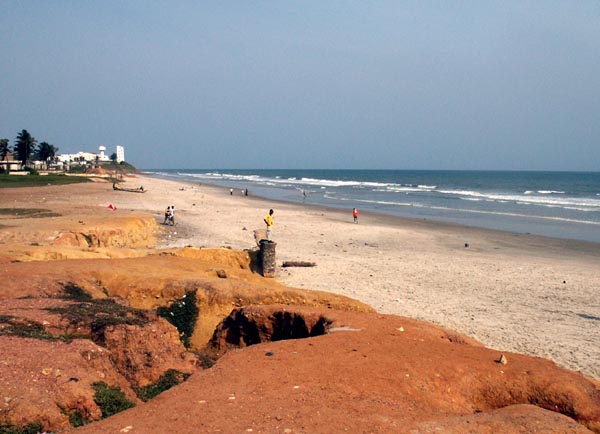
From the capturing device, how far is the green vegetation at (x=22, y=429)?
5.17 metres

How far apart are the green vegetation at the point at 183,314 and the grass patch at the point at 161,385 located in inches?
111

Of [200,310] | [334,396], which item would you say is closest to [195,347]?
[200,310]

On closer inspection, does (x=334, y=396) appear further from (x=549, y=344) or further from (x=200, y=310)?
(x=549, y=344)

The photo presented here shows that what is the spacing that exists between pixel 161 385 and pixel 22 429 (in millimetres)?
2188

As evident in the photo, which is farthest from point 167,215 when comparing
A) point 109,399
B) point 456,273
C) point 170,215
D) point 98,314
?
point 109,399

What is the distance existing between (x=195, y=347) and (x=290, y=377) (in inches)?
166

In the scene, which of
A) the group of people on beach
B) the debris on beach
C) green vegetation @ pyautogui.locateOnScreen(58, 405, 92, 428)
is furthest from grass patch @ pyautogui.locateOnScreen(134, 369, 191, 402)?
the group of people on beach

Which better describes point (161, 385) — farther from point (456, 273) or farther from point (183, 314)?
point (456, 273)

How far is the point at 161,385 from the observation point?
7.25m

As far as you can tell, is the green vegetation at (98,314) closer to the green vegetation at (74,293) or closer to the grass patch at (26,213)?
the green vegetation at (74,293)

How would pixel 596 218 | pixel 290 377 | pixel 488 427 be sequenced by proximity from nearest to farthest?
pixel 488 427, pixel 290 377, pixel 596 218

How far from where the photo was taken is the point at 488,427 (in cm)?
563

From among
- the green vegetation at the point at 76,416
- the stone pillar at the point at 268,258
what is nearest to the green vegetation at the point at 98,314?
the green vegetation at the point at 76,416

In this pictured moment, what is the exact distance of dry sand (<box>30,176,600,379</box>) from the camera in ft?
41.9
